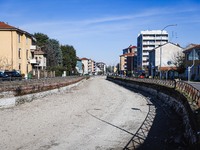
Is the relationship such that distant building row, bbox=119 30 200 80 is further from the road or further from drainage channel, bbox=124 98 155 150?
drainage channel, bbox=124 98 155 150

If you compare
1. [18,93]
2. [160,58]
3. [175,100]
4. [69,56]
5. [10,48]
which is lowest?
[175,100]

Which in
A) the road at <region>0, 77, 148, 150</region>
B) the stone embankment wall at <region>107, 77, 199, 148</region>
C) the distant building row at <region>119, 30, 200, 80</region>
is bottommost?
the road at <region>0, 77, 148, 150</region>

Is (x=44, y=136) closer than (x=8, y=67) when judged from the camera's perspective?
Yes

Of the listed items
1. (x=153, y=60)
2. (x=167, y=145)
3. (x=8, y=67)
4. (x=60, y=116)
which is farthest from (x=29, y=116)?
(x=153, y=60)

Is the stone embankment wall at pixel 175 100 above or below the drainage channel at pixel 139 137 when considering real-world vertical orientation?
above

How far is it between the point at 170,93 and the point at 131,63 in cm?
14000

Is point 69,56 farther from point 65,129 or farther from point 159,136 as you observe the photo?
point 159,136

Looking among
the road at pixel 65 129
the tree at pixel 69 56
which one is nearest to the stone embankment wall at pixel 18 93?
the road at pixel 65 129

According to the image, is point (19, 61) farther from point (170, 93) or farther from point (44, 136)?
point (44, 136)

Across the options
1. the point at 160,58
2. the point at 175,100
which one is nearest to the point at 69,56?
the point at 160,58

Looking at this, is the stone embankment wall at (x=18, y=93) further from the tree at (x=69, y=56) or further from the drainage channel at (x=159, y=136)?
the tree at (x=69, y=56)

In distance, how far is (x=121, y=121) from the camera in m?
19.0

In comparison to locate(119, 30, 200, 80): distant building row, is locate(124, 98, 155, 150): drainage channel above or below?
below

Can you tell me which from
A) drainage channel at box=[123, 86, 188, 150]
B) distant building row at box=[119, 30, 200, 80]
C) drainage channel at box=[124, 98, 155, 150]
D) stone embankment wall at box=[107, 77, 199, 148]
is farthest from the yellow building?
drainage channel at box=[124, 98, 155, 150]
